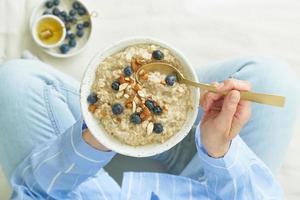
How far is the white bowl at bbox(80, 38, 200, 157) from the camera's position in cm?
70

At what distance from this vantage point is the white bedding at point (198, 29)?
117 cm

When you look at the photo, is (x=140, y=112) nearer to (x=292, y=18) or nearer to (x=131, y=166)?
(x=131, y=166)

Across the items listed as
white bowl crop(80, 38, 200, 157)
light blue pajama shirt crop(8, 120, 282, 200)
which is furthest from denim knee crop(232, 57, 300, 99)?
white bowl crop(80, 38, 200, 157)

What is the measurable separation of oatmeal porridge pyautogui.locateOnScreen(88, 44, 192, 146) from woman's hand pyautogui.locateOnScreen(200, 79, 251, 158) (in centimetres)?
4

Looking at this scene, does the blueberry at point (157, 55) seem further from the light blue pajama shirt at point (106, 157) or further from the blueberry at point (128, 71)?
the light blue pajama shirt at point (106, 157)

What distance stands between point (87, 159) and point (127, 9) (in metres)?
0.52

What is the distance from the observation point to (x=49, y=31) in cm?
113

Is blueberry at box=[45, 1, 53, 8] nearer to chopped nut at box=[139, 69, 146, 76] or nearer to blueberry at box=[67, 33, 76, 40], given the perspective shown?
blueberry at box=[67, 33, 76, 40]

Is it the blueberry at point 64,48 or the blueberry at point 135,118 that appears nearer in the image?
the blueberry at point 135,118

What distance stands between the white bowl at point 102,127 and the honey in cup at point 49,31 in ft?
1.49

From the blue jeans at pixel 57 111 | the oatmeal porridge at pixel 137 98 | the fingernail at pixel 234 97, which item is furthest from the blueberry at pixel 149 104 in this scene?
the blue jeans at pixel 57 111

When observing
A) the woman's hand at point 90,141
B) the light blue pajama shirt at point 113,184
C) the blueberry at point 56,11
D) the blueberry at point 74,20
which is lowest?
the light blue pajama shirt at point 113,184

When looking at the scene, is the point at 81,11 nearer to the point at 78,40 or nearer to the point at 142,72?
the point at 78,40

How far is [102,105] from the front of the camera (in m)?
0.70
